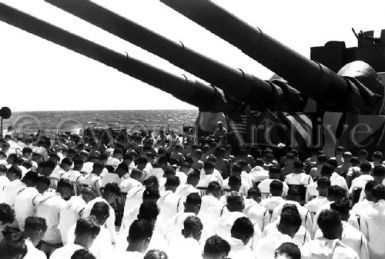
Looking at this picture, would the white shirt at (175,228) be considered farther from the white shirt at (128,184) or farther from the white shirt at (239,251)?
the white shirt at (128,184)

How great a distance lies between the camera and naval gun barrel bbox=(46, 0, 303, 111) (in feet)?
29.9

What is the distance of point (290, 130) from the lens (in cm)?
1311

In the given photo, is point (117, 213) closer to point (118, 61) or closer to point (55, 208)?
point (55, 208)

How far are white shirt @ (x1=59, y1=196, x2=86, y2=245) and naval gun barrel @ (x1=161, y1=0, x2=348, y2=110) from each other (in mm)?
3508

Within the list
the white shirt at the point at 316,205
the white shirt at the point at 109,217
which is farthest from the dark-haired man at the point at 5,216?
the white shirt at the point at 316,205

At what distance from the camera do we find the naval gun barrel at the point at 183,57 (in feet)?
29.9

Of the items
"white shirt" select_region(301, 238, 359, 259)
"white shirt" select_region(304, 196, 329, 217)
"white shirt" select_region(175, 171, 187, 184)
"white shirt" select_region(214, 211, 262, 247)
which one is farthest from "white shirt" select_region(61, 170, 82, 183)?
"white shirt" select_region(301, 238, 359, 259)

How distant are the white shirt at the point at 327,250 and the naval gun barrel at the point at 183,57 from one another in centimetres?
608

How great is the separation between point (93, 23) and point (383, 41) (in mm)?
11174

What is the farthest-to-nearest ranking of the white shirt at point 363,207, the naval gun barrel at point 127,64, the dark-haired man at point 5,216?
the naval gun barrel at point 127,64 → the white shirt at point 363,207 → the dark-haired man at point 5,216

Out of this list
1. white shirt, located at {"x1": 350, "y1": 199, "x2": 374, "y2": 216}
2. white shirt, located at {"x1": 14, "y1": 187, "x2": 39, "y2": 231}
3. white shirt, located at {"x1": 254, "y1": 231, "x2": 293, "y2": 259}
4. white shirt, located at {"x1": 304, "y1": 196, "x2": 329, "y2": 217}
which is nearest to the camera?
white shirt, located at {"x1": 254, "y1": 231, "x2": 293, "y2": 259}

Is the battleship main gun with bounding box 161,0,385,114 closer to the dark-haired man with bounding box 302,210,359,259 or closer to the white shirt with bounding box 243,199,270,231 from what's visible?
the white shirt with bounding box 243,199,270,231

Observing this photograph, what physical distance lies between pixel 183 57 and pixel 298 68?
2460 mm

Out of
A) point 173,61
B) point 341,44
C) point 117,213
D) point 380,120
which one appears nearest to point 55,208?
point 117,213
